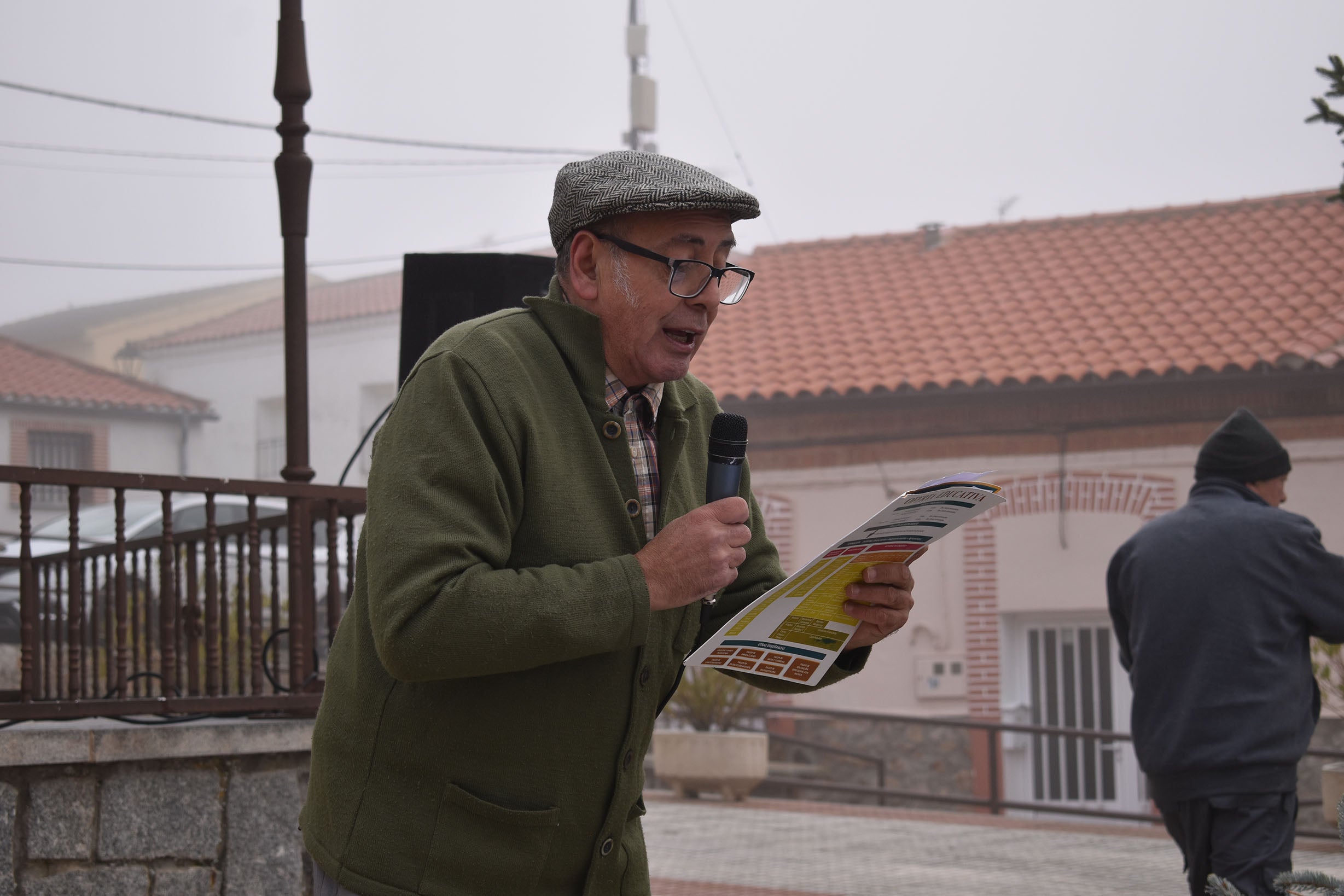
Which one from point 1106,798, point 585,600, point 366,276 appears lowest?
point 1106,798

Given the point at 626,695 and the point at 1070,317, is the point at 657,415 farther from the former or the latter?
the point at 1070,317

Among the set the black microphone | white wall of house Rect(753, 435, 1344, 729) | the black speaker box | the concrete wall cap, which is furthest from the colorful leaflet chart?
white wall of house Rect(753, 435, 1344, 729)

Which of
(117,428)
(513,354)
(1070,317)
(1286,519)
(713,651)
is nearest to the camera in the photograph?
(513,354)

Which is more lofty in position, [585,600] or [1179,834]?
[585,600]

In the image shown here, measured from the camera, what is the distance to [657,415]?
82.6 inches

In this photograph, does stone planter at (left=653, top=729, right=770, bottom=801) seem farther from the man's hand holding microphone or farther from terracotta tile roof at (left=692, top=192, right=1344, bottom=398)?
the man's hand holding microphone

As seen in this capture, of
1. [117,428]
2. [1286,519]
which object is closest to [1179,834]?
[1286,519]

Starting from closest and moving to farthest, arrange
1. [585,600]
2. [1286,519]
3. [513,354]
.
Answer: [585,600] → [513,354] → [1286,519]

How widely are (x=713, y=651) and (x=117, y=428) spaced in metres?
24.6

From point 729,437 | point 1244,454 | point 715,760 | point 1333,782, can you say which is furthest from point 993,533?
point 729,437

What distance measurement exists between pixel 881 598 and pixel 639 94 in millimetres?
19277

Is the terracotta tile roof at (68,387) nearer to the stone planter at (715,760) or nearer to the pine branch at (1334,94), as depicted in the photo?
the stone planter at (715,760)

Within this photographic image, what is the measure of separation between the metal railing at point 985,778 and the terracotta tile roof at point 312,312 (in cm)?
1516

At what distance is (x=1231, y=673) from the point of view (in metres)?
4.37
